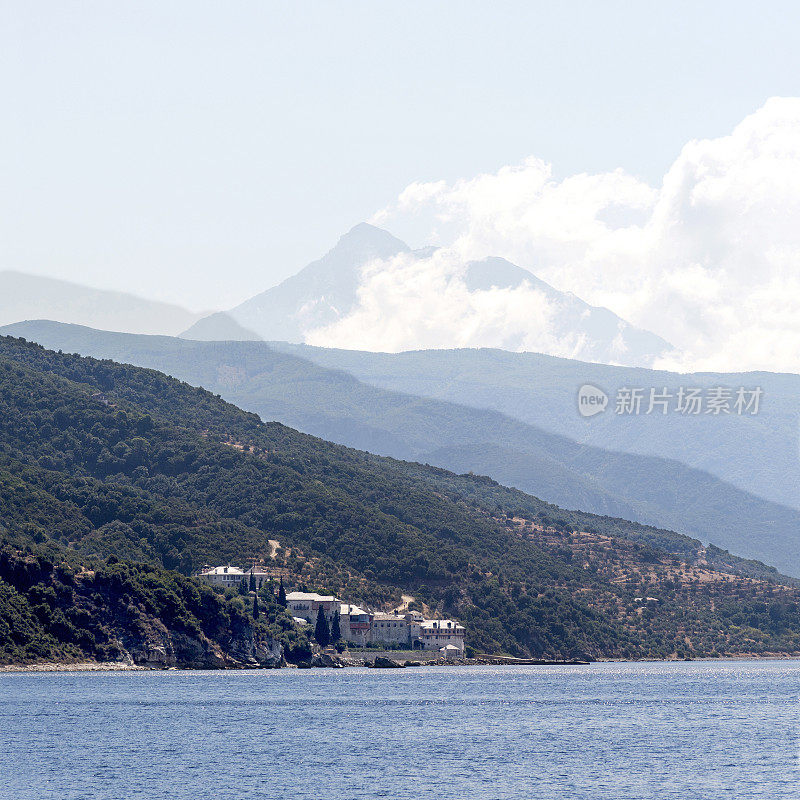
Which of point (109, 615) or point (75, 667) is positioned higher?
point (109, 615)

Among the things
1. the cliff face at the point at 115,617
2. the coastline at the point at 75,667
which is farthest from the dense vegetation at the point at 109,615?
the coastline at the point at 75,667

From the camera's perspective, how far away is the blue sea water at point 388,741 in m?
85.3

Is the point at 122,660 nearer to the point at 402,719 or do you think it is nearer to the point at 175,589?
the point at 175,589

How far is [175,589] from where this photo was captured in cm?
18212

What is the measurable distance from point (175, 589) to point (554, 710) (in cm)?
6403

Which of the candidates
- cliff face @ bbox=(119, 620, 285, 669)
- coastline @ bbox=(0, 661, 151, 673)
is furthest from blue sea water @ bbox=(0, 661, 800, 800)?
cliff face @ bbox=(119, 620, 285, 669)

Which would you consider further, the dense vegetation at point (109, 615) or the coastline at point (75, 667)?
the dense vegetation at point (109, 615)

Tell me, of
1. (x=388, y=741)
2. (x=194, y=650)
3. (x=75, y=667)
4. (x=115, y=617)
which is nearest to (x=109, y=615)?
(x=115, y=617)

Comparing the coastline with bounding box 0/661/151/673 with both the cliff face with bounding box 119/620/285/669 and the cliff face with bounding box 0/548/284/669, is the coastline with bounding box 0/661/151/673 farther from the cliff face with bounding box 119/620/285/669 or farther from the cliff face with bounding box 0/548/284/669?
the cliff face with bounding box 119/620/285/669

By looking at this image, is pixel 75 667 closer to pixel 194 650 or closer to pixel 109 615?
pixel 109 615

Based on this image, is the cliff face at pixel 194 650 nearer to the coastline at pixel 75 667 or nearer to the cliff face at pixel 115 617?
the cliff face at pixel 115 617

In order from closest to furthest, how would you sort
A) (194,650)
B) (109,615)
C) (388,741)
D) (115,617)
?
Answer: (388,741) → (109,615) → (115,617) → (194,650)

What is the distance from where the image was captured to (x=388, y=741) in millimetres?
105188

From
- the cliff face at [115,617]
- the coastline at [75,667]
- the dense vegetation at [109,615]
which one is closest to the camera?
the coastline at [75,667]
